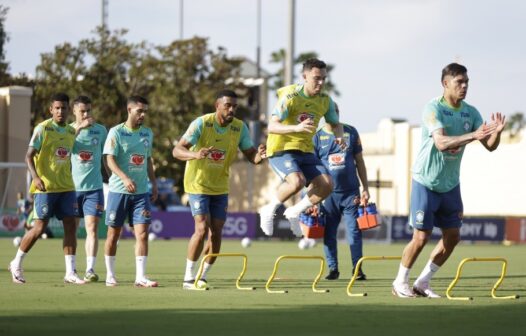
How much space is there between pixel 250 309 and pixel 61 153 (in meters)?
5.59

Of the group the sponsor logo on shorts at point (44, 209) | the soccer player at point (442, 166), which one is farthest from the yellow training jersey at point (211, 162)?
the soccer player at point (442, 166)

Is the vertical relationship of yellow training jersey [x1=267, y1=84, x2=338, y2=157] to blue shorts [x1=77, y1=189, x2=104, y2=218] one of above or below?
above

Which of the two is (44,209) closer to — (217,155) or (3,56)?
(217,155)

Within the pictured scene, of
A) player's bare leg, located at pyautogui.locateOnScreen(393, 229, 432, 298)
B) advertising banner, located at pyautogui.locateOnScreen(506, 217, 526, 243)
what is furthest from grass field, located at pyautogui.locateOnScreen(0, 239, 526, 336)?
advertising banner, located at pyautogui.locateOnScreen(506, 217, 526, 243)

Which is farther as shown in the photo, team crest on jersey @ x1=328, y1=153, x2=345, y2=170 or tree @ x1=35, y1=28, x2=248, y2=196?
tree @ x1=35, y1=28, x2=248, y2=196

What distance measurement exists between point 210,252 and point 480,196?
145 ft

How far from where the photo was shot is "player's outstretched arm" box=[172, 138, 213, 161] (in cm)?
1477

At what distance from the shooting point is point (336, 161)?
1842 cm

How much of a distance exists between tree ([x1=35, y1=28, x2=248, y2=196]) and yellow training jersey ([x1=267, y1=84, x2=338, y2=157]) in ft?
129

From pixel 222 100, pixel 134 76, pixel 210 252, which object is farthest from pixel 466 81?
pixel 134 76

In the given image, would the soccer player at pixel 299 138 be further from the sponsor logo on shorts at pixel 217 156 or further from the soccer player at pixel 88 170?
the soccer player at pixel 88 170

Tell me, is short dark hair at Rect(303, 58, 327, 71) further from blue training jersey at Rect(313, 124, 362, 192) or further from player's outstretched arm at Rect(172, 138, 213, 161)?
blue training jersey at Rect(313, 124, 362, 192)

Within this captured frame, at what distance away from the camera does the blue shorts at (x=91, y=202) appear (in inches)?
677

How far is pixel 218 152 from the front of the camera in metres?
15.6
